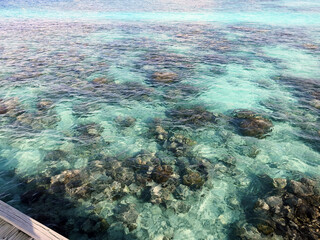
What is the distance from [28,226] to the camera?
14.8 ft

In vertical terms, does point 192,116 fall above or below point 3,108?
below

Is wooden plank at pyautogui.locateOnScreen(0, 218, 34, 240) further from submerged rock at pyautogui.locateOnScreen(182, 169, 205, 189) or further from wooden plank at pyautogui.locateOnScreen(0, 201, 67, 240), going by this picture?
submerged rock at pyautogui.locateOnScreen(182, 169, 205, 189)

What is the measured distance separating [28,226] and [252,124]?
943 centimetres

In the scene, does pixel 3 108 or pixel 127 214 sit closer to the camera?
pixel 127 214

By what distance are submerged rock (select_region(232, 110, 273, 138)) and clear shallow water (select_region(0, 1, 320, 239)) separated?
310mm

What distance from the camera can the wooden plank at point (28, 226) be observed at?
4379 millimetres

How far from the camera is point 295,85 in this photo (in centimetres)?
1437

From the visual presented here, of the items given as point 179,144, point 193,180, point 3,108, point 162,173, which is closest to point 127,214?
point 162,173

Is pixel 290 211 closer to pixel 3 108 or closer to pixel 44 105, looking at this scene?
pixel 44 105

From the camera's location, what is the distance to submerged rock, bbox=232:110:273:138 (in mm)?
9630

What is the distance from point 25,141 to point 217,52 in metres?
18.9

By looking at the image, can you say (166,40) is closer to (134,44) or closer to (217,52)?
(134,44)

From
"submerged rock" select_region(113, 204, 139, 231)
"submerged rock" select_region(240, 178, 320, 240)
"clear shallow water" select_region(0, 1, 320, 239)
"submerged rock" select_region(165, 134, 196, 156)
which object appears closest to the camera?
"submerged rock" select_region(240, 178, 320, 240)

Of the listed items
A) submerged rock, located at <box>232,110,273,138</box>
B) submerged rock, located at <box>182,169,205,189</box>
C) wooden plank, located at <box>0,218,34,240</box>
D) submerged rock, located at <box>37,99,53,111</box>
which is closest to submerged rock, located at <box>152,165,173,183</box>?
submerged rock, located at <box>182,169,205,189</box>
